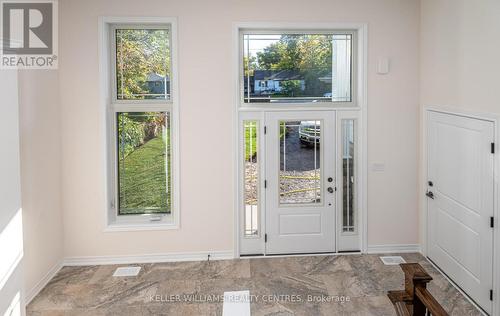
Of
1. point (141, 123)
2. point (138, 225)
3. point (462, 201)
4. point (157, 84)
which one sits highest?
point (157, 84)

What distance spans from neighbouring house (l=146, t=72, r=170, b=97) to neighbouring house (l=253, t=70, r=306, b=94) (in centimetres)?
104

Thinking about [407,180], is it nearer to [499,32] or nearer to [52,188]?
[499,32]

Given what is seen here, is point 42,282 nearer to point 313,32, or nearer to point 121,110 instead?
point 121,110

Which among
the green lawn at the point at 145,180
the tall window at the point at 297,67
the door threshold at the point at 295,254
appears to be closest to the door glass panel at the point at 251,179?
the door threshold at the point at 295,254

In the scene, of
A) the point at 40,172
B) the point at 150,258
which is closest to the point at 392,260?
the point at 150,258

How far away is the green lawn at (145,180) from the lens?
235 inches

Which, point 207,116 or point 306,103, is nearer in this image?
point 207,116

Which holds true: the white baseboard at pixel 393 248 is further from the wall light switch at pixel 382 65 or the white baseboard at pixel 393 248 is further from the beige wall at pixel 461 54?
the wall light switch at pixel 382 65

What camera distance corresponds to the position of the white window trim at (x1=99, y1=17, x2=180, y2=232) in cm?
568

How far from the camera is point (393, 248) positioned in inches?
241

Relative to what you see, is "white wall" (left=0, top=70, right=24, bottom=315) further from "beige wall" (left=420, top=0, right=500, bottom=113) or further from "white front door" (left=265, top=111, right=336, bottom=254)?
"beige wall" (left=420, top=0, right=500, bottom=113)

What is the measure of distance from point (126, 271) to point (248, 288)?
56.9 inches

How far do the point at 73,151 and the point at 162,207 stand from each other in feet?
3.97
